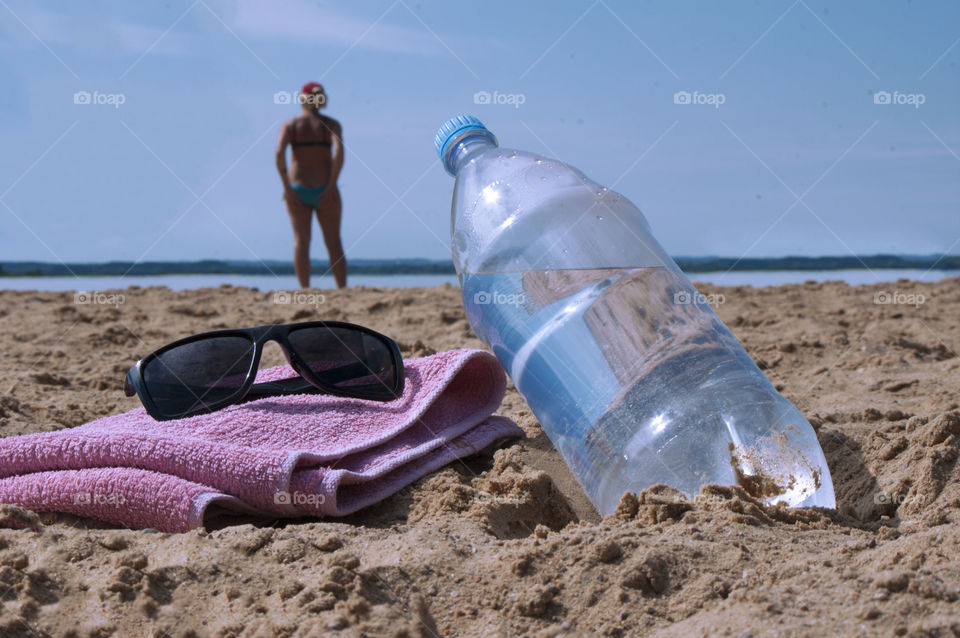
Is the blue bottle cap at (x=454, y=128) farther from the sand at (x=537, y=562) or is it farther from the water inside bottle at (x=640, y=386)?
the sand at (x=537, y=562)

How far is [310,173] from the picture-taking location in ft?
24.7

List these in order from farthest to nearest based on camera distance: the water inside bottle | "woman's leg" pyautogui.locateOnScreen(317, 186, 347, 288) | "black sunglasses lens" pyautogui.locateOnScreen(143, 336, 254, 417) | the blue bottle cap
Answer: "woman's leg" pyautogui.locateOnScreen(317, 186, 347, 288), the blue bottle cap, "black sunglasses lens" pyautogui.locateOnScreen(143, 336, 254, 417), the water inside bottle

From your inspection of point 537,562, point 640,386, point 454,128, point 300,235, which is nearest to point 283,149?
point 300,235

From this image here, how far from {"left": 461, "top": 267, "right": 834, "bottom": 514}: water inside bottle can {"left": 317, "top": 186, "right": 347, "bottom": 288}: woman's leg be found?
529 centimetres

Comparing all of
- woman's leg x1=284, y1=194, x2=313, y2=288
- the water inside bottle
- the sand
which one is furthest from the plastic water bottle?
woman's leg x1=284, y1=194, x2=313, y2=288

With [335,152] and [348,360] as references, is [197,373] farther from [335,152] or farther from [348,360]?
[335,152]

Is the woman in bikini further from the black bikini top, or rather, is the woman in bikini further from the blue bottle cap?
the blue bottle cap

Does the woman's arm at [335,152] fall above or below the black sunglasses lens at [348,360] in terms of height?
above

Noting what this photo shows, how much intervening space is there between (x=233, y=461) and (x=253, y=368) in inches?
16.9

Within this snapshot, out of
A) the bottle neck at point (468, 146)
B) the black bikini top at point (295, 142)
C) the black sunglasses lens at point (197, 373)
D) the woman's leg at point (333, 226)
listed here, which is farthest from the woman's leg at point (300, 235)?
the black sunglasses lens at point (197, 373)

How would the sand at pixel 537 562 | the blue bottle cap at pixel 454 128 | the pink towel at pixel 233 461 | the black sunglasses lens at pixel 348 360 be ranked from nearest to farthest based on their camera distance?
1. the sand at pixel 537 562
2. the pink towel at pixel 233 461
3. the black sunglasses lens at pixel 348 360
4. the blue bottle cap at pixel 454 128

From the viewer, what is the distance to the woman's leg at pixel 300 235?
748 centimetres

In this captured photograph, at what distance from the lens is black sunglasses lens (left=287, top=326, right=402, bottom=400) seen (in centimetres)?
227

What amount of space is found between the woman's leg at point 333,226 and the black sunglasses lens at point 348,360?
5.30m
